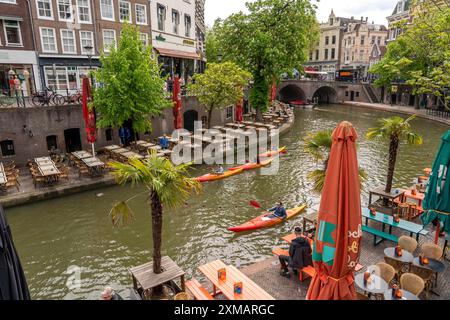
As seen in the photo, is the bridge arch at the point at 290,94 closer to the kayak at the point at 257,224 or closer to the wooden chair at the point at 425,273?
the kayak at the point at 257,224

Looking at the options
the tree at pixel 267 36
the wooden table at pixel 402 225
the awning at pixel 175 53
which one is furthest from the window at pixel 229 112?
the wooden table at pixel 402 225

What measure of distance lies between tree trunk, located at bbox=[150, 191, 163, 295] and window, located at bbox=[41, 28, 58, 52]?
83.8 ft

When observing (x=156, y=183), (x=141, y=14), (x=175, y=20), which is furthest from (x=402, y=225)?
(x=175, y=20)

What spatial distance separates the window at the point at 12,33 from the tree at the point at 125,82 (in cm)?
1048

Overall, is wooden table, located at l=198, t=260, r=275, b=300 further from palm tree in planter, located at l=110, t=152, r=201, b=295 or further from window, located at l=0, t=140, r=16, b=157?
window, located at l=0, t=140, r=16, b=157

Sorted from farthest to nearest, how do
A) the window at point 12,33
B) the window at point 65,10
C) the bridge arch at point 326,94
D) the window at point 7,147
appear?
the bridge arch at point 326,94, the window at point 65,10, the window at point 12,33, the window at point 7,147

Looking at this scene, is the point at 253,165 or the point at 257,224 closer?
the point at 257,224

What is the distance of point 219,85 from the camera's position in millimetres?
27922

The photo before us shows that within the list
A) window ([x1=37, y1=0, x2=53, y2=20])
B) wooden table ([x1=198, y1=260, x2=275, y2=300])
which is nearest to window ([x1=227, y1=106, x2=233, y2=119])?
window ([x1=37, y1=0, x2=53, y2=20])

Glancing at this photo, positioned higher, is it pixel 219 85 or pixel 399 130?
pixel 219 85

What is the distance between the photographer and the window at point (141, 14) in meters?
31.7

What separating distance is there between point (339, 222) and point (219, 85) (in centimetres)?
2294

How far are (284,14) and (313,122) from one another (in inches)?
588

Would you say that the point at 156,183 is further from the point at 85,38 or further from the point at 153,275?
the point at 85,38
